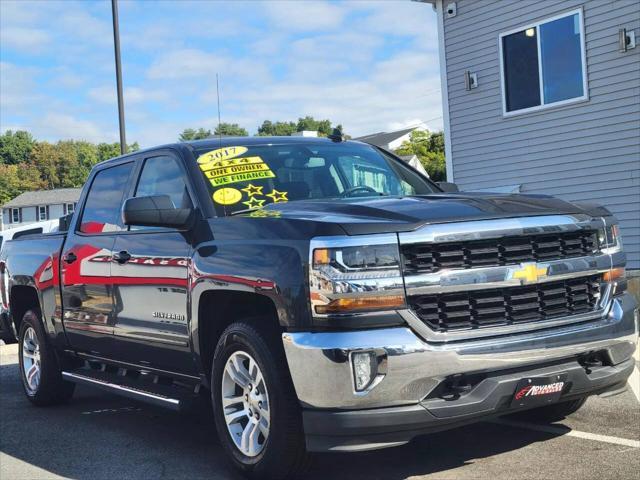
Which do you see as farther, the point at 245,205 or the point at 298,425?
the point at 245,205

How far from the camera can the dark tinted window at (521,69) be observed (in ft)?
43.1

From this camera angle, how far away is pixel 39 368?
7.14 meters

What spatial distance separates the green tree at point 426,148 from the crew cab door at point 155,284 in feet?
140

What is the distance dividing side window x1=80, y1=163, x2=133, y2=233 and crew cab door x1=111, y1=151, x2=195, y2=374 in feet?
0.93

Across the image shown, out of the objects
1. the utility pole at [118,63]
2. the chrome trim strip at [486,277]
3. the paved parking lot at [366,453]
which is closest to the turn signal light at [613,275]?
the chrome trim strip at [486,277]

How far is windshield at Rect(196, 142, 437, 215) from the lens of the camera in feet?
16.7

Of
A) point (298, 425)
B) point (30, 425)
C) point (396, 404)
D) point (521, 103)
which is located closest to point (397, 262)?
point (396, 404)

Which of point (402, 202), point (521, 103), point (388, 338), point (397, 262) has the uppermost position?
point (521, 103)

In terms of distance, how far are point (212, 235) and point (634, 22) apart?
916cm

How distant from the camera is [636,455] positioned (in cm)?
457

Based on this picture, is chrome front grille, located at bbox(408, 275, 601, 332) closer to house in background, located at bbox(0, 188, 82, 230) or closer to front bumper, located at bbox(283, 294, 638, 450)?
front bumper, located at bbox(283, 294, 638, 450)

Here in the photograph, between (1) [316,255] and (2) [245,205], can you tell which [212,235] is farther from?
(1) [316,255]

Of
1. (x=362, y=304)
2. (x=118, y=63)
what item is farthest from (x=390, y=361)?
(x=118, y=63)

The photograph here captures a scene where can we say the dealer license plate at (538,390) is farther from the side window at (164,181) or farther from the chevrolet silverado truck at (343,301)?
the side window at (164,181)
